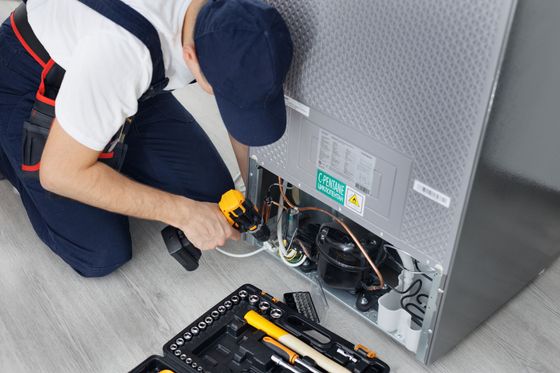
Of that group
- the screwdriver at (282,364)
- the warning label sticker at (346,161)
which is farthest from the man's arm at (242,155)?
the screwdriver at (282,364)

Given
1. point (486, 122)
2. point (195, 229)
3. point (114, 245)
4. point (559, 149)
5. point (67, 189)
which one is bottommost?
point (114, 245)

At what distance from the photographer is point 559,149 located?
1.27 meters

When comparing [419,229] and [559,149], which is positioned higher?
[559,149]

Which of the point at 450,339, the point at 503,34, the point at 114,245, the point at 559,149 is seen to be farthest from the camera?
the point at 114,245

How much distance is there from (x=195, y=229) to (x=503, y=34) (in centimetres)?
79

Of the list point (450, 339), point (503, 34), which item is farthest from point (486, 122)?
point (450, 339)

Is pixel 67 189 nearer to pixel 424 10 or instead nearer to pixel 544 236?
pixel 424 10

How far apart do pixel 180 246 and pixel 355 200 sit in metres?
0.42

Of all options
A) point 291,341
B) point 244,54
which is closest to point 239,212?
point 291,341

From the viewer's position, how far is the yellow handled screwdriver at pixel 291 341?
1321 millimetres

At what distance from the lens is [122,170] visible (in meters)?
1.76

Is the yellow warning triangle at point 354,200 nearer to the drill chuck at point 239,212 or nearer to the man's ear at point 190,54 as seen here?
the drill chuck at point 239,212

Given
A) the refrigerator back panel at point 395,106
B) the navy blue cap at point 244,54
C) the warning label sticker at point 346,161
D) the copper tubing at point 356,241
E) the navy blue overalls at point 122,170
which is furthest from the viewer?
the navy blue overalls at point 122,170

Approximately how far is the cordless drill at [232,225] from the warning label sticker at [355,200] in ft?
0.77
